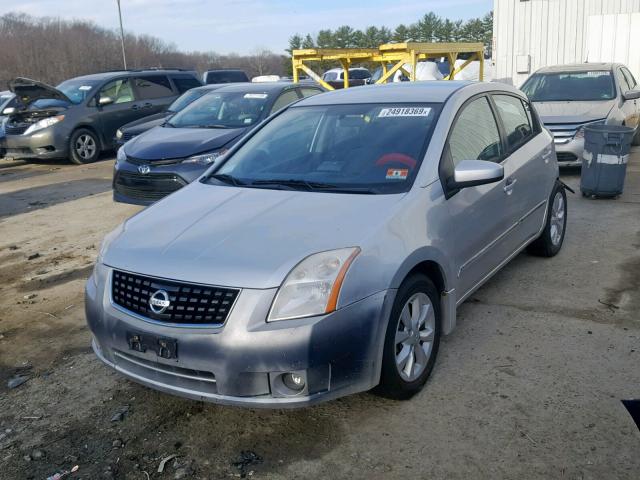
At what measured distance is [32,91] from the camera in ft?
42.9

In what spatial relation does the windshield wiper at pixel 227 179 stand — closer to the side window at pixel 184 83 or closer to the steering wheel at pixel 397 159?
the steering wheel at pixel 397 159

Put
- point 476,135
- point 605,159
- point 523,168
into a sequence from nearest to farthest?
point 476,135 < point 523,168 < point 605,159

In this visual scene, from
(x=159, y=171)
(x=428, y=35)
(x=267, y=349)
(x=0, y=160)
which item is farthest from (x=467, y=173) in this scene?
(x=428, y=35)

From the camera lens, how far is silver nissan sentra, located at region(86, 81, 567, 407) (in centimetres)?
287

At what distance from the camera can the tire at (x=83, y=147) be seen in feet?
43.3

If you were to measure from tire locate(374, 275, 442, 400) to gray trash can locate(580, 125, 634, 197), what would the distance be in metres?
5.15

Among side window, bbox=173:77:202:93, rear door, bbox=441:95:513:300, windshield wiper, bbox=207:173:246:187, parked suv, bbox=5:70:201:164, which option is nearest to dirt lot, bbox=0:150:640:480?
rear door, bbox=441:95:513:300

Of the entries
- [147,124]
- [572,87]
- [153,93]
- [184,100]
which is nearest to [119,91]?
[153,93]

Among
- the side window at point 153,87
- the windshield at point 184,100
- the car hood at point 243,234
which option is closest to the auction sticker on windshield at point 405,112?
the car hood at point 243,234

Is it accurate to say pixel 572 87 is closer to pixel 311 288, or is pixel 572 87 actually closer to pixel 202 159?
pixel 202 159

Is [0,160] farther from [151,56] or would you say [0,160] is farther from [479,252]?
[151,56]

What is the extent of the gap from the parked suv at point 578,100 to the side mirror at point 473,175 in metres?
6.05

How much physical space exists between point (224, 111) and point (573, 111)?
5231 mm

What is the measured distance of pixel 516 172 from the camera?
4680mm
